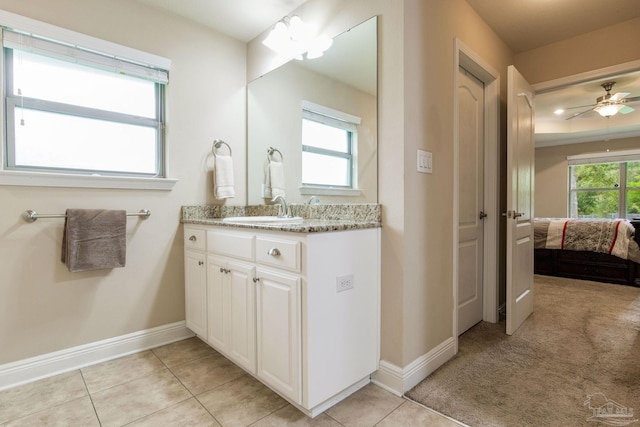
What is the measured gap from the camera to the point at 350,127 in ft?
6.43

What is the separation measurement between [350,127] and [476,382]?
160cm

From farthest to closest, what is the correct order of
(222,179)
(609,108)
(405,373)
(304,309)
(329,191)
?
(609,108) → (222,179) → (329,191) → (405,373) → (304,309)

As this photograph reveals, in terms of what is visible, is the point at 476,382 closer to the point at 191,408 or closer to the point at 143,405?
the point at 191,408

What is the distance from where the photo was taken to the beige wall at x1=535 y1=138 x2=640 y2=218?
673 cm

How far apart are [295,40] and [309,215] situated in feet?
4.08

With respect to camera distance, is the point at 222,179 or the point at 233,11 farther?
the point at 222,179

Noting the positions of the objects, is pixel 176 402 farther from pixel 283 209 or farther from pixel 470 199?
pixel 470 199

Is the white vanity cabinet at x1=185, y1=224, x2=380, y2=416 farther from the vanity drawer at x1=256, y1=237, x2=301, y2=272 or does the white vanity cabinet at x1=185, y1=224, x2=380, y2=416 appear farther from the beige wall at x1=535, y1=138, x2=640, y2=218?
the beige wall at x1=535, y1=138, x2=640, y2=218

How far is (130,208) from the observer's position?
6.89 feet

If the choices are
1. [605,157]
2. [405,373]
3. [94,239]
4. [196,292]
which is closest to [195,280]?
[196,292]

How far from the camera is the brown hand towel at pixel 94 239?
1.82 meters

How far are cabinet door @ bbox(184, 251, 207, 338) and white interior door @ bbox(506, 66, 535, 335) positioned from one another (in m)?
2.14

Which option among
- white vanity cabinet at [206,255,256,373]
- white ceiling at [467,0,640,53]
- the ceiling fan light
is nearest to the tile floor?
white vanity cabinet at [206,255,256,373]

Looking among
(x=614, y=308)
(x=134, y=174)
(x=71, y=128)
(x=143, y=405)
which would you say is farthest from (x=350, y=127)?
(x=614, y=308)
